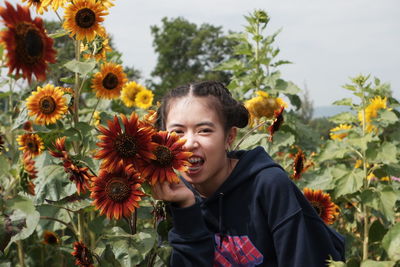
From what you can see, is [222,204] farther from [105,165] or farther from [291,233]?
[105,165]

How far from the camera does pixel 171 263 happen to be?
1566mm

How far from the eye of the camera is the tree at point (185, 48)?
1152 inches

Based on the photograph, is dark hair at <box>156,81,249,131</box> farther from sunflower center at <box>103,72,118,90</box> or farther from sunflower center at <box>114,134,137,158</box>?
sunflower center at <box>103,72,118,90</box>

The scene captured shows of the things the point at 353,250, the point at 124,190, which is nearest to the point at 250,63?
the point at 353,250

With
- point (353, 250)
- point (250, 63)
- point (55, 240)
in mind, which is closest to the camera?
point (55, 240)

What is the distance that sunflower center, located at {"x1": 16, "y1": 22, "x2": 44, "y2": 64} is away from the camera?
0.93m

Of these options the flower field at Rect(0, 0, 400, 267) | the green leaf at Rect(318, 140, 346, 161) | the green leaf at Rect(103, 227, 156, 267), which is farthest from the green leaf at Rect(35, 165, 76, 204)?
the green leaf at Rect(318, 140, 346, 161)

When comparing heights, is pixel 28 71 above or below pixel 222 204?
above

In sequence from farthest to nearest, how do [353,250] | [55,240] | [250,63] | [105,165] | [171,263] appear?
1. [250,63]
2. [353,250]
3. [55,240]
4. [171,263]
5. [105,165]

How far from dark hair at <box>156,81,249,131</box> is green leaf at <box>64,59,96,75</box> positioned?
0.31 metres

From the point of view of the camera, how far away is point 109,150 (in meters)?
1.27

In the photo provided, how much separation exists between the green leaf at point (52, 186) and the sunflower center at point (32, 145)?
0.63m

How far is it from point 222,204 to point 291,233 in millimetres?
293

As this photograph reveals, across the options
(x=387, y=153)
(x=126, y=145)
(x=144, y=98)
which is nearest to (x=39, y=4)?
(x=126, y=145)
